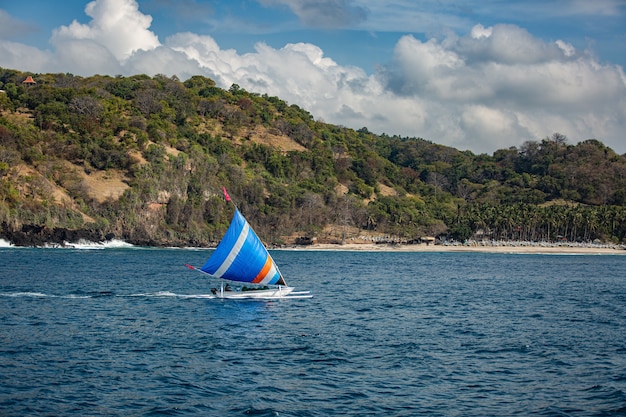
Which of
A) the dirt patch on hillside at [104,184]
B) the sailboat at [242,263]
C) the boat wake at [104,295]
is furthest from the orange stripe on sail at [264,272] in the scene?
Result: the dirt patch on hillside at [104,184]

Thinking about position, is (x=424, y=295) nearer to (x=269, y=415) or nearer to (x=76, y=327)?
(x=76, y=327)

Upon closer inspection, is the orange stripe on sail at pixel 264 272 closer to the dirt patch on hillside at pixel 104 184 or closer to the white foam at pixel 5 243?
the white foam at pixel 5 243

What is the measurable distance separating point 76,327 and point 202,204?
112 m

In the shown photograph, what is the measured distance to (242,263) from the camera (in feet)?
160

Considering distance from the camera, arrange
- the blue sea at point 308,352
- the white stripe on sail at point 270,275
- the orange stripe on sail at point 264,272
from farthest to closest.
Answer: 1. the white stripe on sail at point 270,275
2. the orange stripe on sail at point 264,272
3. the blue sea at point 308,352

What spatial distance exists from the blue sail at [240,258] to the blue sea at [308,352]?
226 cm

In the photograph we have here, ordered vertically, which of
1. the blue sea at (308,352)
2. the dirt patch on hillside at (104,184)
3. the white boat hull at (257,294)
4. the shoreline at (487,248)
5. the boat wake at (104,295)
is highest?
the dirt patch on hillside at (104,184)

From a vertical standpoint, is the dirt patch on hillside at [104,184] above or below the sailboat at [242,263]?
above

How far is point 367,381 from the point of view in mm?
28484

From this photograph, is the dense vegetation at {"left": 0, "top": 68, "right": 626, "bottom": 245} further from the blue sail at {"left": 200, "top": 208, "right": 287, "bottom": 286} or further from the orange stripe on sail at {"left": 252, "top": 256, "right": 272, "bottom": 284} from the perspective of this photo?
the orange stripe on sail at {"left": 252, "top": 256, "right": 272, "bottom": 284}

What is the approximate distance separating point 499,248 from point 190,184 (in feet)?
225

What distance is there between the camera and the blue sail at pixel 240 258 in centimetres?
4847

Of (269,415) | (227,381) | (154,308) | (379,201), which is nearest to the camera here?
(269,415)

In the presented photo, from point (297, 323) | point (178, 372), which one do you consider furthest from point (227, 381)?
point (297, 323)
